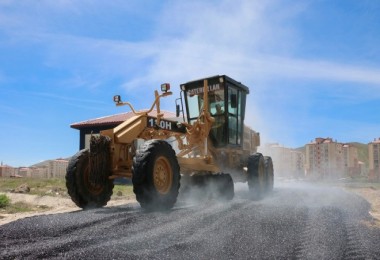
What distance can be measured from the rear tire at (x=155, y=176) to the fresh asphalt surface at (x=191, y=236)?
14.9 inches

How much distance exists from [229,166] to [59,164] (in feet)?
156

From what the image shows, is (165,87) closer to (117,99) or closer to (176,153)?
(117,99)

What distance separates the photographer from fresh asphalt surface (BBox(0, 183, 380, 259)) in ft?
13.7

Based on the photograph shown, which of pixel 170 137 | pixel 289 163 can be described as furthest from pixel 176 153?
pixel 289 163

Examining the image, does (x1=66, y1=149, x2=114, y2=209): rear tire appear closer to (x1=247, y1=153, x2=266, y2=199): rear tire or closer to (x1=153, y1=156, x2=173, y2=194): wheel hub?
(x1=153, y1=156, x2=173, y2=194): wheel hub

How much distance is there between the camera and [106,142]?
7.45 meters

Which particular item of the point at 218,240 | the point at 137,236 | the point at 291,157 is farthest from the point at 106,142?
the point at 291,157

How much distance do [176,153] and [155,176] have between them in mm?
3176

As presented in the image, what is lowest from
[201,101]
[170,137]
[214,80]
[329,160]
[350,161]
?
[350,161]

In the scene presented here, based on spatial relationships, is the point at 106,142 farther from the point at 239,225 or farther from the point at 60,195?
the point at 60,195

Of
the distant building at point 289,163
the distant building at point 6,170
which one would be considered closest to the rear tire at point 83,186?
the distant building at point 289,163

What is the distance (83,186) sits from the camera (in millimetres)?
7438

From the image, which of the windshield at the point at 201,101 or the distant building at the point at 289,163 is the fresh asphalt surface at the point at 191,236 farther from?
the distant building at the point at 289,163

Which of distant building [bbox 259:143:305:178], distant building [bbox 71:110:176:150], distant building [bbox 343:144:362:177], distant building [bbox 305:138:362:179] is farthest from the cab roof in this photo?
distant building [bbox 343:144:362:177]
